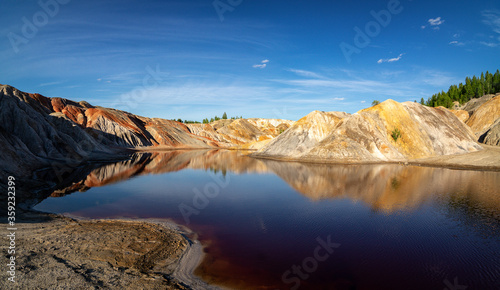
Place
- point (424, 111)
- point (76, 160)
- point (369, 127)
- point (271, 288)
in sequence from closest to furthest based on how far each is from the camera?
point (271, 288) → point (76, 160) → point (369, 127) → point (424, 111)

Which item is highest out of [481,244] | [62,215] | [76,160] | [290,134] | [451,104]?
[451,104]

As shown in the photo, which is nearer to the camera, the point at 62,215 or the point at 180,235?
Result: the point at 180,235

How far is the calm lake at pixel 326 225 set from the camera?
11445 millimetres

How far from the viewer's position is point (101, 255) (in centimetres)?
1182

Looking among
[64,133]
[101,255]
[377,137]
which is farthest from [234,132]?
[101,255]

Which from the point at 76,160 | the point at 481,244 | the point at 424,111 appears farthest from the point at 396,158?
the point at 76,160

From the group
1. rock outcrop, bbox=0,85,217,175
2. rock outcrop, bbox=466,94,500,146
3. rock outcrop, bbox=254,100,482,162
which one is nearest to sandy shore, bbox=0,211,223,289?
rock outcrop, bbox=0,85,217,175

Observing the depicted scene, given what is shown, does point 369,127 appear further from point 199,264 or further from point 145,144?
point 145,144

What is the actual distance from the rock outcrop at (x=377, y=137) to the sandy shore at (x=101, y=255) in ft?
161

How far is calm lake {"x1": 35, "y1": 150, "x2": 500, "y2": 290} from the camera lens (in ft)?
37.6

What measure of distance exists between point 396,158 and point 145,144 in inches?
3368

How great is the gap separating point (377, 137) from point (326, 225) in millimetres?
52227

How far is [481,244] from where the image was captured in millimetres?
14719

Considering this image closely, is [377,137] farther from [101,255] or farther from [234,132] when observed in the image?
[234,132]
